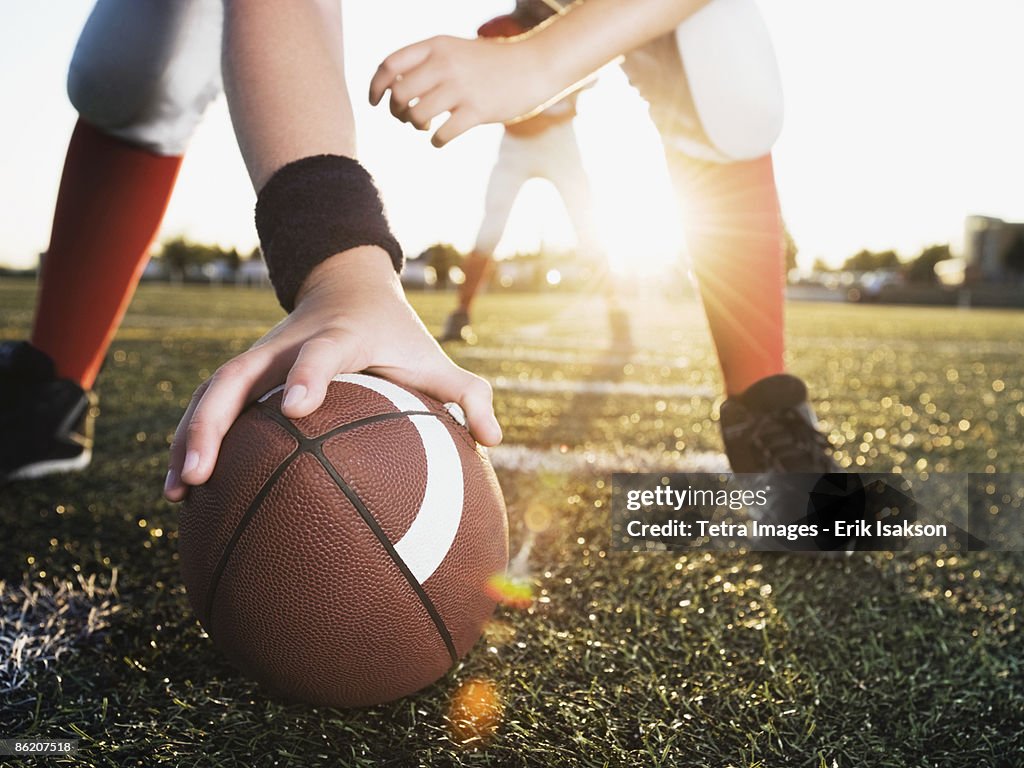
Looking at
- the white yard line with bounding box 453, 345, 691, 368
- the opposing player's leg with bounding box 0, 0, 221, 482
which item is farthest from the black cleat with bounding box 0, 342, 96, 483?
the white yard line with bounding box 453, 345, 691, 368

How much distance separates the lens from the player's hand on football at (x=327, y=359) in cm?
102

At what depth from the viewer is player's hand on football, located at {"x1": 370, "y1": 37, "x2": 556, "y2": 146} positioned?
1074mm

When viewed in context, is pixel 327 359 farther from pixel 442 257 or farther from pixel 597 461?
pixel 442 257

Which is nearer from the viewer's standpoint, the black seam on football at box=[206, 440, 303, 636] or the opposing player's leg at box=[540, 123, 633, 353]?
A: the black seam on football at box=[206, 440, 303, 636]

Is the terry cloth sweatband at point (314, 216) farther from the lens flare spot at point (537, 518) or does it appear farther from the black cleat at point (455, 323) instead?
the black cleat at point (455, 323)

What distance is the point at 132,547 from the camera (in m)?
1.79

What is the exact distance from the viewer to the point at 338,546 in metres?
1.10

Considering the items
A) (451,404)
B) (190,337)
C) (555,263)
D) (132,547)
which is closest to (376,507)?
(451,404)

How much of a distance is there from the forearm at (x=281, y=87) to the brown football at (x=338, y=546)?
0.33m

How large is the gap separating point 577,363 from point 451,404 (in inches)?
156

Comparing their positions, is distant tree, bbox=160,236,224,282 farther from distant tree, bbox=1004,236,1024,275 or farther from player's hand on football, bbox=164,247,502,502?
player's hand on football, bbox=164,247,502,502

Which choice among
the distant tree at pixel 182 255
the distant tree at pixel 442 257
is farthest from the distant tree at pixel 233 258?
the distant tree at pixel 442 257

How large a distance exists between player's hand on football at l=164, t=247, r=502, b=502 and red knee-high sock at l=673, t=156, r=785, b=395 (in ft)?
3.26

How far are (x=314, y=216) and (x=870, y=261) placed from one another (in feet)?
269
